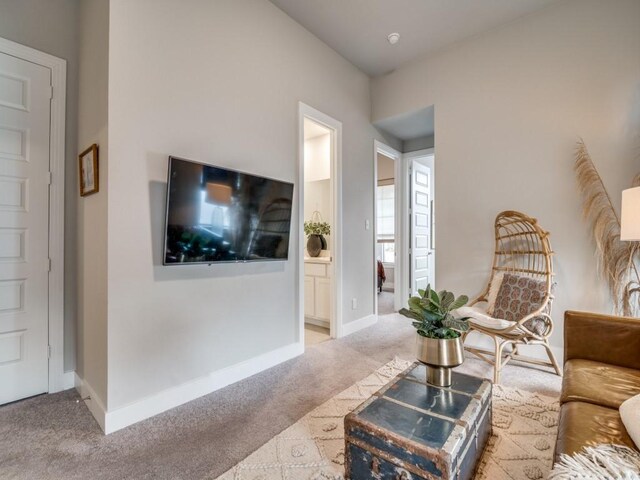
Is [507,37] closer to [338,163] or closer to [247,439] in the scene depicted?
[338,163]

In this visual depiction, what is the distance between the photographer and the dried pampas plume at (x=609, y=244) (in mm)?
2434

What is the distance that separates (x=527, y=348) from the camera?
9.64 ft

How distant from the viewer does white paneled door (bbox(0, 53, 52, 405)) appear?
216cm

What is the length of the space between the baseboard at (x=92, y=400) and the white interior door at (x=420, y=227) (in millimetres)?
3959

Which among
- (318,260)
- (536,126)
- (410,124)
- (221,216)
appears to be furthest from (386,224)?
(221,216)

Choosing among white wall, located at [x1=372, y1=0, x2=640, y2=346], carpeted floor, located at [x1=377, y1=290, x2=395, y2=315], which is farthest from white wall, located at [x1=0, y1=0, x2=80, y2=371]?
carpeted floor, located at [x1=377, y1=290, x2=395, y2=315]

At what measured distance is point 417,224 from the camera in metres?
4.97

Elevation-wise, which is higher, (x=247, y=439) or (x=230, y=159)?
(x=230, y=159)

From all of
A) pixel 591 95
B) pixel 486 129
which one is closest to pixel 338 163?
pixel 486 129

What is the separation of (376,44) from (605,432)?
368 cm

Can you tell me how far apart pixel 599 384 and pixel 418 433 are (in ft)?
3.03

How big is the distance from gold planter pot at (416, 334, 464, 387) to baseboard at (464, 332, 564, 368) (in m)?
1.90

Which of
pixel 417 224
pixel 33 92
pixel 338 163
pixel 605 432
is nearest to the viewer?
pixel 605 432

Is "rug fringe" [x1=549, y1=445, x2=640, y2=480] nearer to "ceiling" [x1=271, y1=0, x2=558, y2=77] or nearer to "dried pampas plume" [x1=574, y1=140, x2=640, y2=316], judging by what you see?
"dried pampas plume" [x1=574, y1=140, x2=640, y2=316]
